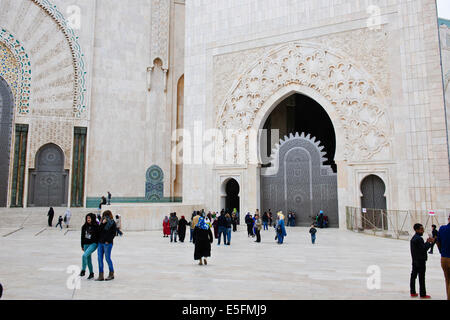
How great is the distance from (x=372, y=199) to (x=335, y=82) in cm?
465

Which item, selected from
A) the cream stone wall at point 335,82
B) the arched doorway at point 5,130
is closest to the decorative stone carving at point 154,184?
the cream stone wall at point 335,82

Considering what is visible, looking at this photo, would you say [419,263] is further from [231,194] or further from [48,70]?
[48,70]

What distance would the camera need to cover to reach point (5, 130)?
60.0ft

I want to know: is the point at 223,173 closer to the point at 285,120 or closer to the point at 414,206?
the point at 285,120

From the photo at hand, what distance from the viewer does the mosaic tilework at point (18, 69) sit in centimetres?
1831

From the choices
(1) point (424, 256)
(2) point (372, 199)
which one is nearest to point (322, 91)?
(2) point (372, 199)

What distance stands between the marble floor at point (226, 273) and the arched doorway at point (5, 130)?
34.1 ft

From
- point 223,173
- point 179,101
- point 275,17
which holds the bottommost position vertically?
point 223,173

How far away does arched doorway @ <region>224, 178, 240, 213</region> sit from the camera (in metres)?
17.6

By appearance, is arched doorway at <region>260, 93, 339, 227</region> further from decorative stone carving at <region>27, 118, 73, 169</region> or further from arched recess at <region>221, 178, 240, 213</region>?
decorative stone carving at <region>27, 118, 73, 169</region>

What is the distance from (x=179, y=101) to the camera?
21.1 meters

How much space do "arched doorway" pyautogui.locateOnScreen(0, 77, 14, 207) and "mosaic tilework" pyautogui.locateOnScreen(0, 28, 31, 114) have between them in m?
0.40

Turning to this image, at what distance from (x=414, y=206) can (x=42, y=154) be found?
16435 mm
